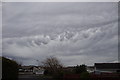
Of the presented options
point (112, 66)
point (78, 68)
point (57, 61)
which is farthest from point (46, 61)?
point (112, 66)

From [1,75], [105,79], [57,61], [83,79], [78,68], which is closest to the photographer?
[1,75]

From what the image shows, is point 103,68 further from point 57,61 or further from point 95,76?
point 95,76

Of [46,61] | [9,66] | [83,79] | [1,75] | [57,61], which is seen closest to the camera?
[1,75]

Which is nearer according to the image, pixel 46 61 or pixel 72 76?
pixel 72 76

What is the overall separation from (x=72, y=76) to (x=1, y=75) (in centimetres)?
1373

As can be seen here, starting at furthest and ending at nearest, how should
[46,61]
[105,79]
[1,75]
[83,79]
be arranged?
[46,61], [105,79], [83,79], [1,75]

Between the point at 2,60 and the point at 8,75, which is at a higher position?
the point at 2,60

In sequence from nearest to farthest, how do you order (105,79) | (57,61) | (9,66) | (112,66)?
(9,66) < (105,79) < (57,61) < (112,66)

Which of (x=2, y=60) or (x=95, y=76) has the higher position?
(x=2, y=60)

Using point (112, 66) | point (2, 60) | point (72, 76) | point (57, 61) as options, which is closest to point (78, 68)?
point (72, 76)

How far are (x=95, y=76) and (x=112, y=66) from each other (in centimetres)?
3388

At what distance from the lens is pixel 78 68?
36312 mm

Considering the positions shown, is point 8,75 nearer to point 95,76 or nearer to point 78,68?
point 95,76

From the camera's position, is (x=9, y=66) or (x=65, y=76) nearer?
(x=9, y=66)
